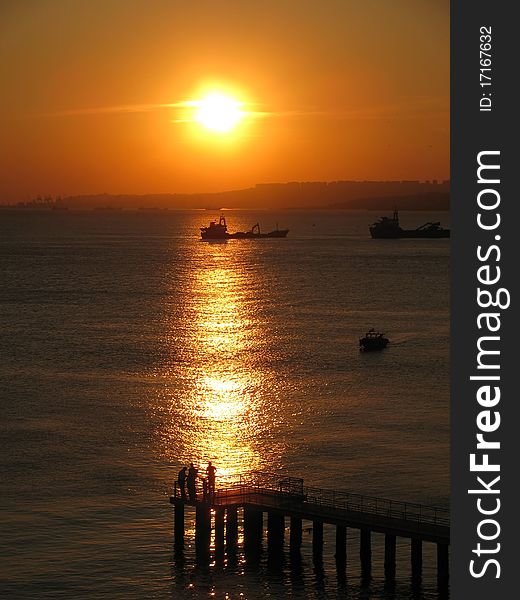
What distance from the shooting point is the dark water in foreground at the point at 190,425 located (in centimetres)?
3834

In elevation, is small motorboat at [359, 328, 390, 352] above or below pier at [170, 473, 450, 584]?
above

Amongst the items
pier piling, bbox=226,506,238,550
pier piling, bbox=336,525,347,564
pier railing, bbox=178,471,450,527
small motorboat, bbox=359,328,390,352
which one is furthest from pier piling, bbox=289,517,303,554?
small motorboat, bbox=359,328,390,352

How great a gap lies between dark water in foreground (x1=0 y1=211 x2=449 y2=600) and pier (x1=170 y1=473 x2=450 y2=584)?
0.67 metres

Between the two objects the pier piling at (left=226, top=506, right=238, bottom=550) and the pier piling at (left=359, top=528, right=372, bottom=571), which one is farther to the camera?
the pier piling at (left=226, top=506, right=238, bottom=550)

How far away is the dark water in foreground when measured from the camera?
126ft

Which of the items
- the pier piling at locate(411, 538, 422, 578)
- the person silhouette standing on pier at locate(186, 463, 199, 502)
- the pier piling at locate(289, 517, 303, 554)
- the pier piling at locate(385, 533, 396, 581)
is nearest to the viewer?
the pier piling at locate(411, 538, 422, 578)

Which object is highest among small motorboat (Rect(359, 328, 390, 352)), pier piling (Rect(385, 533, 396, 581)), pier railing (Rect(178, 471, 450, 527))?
small motorboat (Rect(359, 328, 390, 352))

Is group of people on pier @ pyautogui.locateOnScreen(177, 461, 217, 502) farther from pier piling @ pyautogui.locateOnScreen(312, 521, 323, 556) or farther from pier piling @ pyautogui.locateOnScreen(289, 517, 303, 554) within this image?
pier piling @ pyautogui.locateOnScreen(312, 521, 323, 556)

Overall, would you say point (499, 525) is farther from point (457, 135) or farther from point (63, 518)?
point (63, 518)

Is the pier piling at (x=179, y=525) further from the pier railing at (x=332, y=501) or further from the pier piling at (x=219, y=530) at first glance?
the pier piling at (x=219, y=530)

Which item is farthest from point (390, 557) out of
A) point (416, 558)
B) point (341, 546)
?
point (341, 546)

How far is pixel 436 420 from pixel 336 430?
5.80m

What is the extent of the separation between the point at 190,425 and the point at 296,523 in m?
21.9

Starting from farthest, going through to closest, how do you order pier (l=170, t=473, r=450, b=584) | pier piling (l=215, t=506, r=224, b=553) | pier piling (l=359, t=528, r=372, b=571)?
pier piling (l=215, t=506, r=224, b=553)
pier piling (l=359, t=528, r=372, b=571)
pier (l=170, t=473, r=450, b=584)
